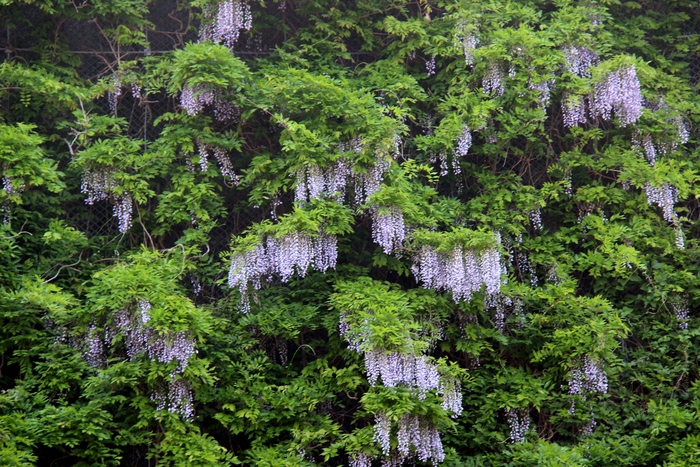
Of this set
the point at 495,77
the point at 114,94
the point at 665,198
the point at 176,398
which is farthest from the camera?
the point at 495,77

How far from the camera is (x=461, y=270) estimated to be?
636 cm

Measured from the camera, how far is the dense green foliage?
5863 mm

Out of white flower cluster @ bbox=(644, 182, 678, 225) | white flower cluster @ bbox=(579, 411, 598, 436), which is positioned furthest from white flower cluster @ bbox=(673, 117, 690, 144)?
white flower cluster @ bbox=(579, 411, 598, 436)

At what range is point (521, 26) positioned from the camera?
7.40 m

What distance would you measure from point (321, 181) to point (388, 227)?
25.1 inches

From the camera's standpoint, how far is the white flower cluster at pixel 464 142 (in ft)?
23.5

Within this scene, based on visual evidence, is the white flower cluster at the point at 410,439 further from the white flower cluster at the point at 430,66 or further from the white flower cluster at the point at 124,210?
the white flower cluster at the point at 430,66

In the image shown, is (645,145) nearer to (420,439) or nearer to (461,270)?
(461,270)

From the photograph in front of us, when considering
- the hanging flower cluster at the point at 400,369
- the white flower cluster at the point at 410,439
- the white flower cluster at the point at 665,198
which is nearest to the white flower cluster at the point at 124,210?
the hanging flower cluster at the point at 400,369

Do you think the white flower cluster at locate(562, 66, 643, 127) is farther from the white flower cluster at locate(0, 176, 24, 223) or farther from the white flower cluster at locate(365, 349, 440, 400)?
the white flower cluster at locate(0, 176, 24, 223)

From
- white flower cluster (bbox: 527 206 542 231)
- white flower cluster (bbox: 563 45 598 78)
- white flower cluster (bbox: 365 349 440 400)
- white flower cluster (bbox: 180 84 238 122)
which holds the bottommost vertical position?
white flower cluster (bbox: 365 349 440 400)

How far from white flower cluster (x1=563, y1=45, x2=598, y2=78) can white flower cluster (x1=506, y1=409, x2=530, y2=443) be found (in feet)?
10.1

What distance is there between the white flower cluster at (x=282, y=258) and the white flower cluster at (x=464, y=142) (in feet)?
4.72

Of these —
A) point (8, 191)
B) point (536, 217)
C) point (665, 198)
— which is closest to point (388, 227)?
point (536, 217)
